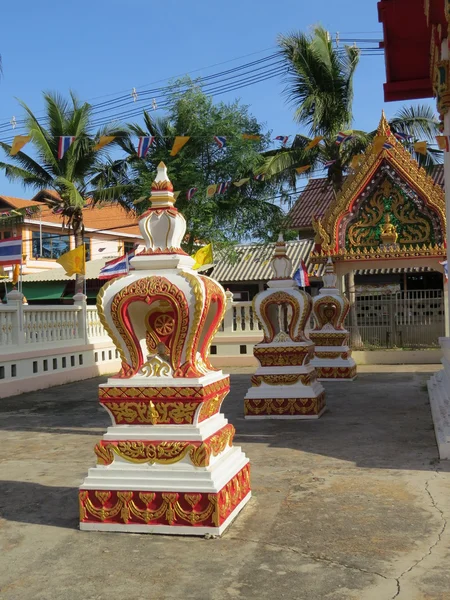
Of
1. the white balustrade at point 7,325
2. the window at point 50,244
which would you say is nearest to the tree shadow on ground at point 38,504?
the white balustrade at point 7,325


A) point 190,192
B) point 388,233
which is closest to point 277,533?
point 388,233

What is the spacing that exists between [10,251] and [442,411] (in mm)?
9262

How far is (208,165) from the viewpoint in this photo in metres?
21.1

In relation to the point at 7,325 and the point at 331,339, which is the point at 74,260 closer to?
the point at 7,325

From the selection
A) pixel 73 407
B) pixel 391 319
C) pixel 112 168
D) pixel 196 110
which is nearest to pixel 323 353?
pixel 391 319

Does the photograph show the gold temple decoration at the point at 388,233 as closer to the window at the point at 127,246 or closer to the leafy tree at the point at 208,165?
the leafy tree at the point at 208,165

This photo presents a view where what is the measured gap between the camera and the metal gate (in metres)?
17.5

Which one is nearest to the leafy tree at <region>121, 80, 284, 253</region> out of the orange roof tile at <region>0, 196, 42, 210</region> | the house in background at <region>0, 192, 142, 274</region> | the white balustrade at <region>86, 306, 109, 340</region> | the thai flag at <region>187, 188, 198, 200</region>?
the thai flag at <region>187, 188, 198, 200</region>

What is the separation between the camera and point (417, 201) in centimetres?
1631

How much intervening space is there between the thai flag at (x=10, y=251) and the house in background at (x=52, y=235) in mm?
14878

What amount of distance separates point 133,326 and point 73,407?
21.3ft

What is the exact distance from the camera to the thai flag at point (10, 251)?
1363 centimetres

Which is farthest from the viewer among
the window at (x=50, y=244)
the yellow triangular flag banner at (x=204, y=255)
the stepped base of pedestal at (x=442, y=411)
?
the window at (x=50, y=244)

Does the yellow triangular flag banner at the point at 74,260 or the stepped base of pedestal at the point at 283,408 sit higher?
the yellow triangular flag banner at the point at 74,260
